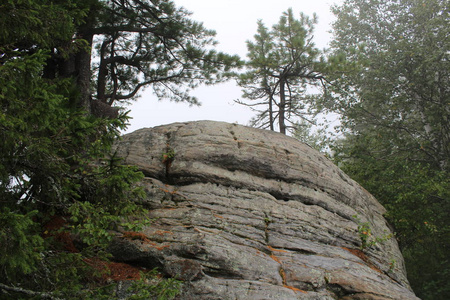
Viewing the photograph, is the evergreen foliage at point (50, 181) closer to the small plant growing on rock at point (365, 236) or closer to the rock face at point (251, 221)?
the rock face at point (251, 221)

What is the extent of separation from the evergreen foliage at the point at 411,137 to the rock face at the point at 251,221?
8.34ft

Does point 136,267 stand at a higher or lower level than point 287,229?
lower

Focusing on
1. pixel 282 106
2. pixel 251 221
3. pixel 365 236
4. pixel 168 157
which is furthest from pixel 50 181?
pixel 282 106

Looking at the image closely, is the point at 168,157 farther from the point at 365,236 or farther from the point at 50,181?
the point at 365,236

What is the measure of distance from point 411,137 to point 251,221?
38.8 ft

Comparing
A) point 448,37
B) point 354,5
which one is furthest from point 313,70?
point 354,5

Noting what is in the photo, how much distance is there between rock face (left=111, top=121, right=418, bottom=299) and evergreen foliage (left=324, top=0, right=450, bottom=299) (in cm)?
254

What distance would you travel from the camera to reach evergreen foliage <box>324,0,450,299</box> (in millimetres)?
11508

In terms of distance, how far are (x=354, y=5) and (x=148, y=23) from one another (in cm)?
1683

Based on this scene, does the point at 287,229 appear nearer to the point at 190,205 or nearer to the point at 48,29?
the point at 190,205

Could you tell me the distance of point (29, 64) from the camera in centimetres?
415

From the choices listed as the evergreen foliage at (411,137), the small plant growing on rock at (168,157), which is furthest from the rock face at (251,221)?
the evergreen foliage at (411,137)

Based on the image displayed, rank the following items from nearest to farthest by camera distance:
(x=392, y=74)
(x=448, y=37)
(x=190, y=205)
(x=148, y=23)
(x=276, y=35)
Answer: (x=190, y=205) → (x=148, y=23) → (x=276, y=35) → (x=448, y=37) → (x=392, y=74)

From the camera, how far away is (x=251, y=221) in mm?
6820
